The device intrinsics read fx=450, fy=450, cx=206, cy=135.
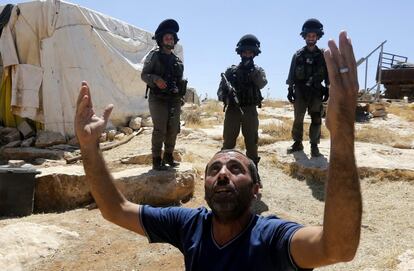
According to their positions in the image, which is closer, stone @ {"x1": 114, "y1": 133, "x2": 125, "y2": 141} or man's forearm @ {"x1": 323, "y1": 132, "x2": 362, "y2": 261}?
man's forearm @ {"x1": 323, "y1": 132, "x2": 362, "y2": 261}

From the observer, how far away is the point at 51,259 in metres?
3.68

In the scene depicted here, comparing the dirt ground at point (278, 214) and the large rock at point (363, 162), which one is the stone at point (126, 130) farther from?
the large rock at point (363, 162)

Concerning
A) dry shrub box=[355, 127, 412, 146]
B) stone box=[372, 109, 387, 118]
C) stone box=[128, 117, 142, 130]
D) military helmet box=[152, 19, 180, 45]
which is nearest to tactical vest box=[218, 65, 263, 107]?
military helmet box=[152, 19, 180, 45]

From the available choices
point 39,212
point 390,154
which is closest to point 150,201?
point 39,212

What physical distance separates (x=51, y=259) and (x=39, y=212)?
4.67 ft

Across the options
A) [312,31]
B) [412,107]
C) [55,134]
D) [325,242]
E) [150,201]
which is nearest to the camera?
[325,242]

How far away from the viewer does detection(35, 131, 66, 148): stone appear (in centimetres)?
782

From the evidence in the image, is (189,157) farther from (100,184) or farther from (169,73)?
(100,184)

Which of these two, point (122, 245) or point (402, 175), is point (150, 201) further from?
point (402, 175)

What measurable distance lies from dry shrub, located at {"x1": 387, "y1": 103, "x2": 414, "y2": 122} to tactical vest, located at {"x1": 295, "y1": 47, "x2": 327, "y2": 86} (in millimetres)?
5901

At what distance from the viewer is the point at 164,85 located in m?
4.69

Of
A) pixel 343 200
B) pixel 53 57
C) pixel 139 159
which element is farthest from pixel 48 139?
pixel 343 200

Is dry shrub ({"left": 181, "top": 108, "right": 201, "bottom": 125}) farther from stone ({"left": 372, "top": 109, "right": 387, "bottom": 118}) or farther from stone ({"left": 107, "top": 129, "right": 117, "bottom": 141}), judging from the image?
stone ({"left": 372, "top": 109, "right": 387, "bottom": 118})

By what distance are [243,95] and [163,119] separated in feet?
3.02
